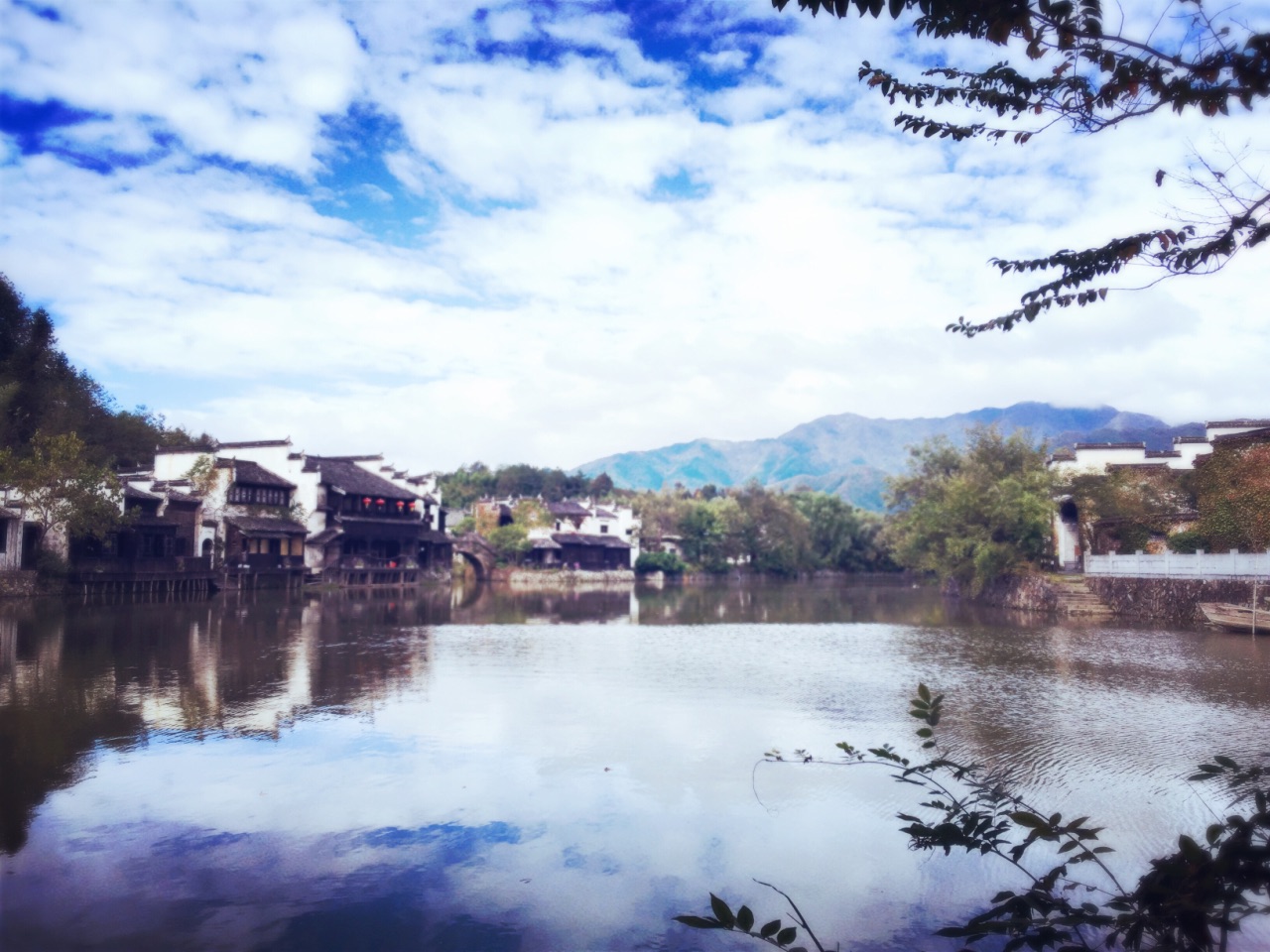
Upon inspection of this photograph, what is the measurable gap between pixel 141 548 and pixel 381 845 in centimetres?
4089

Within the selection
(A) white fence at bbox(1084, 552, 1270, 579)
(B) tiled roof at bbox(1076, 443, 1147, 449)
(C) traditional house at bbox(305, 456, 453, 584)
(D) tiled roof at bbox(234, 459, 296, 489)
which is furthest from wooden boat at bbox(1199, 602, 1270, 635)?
(D) tiled roof at bbox(234, 459, 296, 489)

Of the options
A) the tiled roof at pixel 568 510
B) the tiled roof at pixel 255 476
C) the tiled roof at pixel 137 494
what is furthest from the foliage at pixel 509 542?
the tiled roof at pixel 137 494

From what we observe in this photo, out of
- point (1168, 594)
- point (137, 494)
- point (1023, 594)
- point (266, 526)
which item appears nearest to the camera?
point (1168, 594)

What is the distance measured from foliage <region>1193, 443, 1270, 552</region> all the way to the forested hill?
1983 inches

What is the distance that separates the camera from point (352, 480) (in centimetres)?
5659

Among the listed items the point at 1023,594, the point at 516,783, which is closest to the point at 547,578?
the point at 1023,594

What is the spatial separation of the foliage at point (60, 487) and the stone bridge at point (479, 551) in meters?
31.3

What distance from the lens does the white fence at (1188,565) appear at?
28.2 metres

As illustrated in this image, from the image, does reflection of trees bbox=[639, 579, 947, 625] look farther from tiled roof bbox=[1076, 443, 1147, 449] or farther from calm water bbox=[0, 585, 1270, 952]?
calm water bbox=[0, 585, 1270, 952]

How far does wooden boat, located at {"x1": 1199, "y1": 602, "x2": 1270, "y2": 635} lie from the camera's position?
26.4 m

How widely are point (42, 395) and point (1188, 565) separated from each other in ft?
176

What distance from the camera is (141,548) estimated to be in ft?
139

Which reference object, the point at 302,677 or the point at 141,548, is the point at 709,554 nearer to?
the point at 141,548

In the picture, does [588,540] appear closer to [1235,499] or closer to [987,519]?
[987,519]
